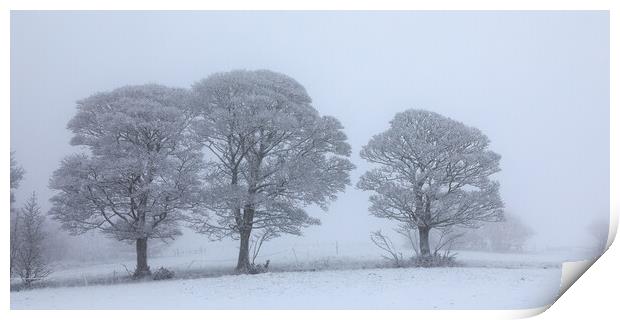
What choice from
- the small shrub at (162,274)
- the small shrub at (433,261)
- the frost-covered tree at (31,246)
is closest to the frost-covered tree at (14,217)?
the frost-covered tree at (31,246)

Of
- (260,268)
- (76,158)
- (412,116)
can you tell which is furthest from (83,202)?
(412,116)

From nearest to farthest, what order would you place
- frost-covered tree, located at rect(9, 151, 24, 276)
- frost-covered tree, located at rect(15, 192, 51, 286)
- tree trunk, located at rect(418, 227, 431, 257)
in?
1. frost-covered tree, located at rect(9, 151, 24, 276)
2. frost-covered tree, located at rect(15, 192, 51, 286)
3. tree trunk, located at rect(418, 227, 431, 257)

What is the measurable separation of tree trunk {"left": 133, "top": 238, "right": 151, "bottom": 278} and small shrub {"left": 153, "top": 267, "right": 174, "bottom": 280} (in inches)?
10.3

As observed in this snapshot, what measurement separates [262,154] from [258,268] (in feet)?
8.43

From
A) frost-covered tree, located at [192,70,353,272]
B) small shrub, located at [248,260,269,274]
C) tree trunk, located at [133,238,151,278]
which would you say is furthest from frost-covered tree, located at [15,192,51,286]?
small shrub, located at [248,260,269,274]

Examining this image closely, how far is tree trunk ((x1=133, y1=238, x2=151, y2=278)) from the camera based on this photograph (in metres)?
12.0

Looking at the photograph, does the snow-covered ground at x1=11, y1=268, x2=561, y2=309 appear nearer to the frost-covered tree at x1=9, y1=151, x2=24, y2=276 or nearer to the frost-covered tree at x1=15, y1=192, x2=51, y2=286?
the frost-covered tree at x1=15, y1=192, x2=51, y2=286

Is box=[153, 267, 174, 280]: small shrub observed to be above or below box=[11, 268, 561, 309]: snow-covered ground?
above

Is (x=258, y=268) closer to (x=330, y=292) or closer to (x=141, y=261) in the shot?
(x=330, y=292)

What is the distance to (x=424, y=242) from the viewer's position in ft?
40.3

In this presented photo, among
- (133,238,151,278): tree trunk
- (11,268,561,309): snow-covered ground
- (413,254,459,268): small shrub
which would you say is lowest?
(11,268,561,309): snow-covered ground

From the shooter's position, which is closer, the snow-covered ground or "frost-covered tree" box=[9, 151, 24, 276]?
the snow-covered ground

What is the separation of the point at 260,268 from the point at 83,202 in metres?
4.13

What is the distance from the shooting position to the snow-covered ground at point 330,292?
9633mm
